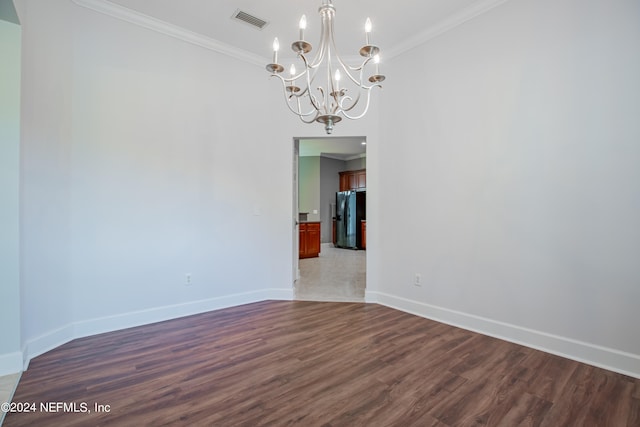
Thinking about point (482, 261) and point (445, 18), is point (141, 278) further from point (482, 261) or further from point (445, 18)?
point (445, 18)

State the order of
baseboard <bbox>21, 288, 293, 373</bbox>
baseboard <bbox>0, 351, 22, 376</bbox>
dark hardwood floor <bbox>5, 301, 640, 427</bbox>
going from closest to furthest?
dark hardwood floor <bbox>5, 301, 640, 427</bbox>, baseboard <bbox>0, 351, 22, 376</bbox>, baseboard <bbox>21, 288, 293, 373</bbox>

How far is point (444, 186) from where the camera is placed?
320cm

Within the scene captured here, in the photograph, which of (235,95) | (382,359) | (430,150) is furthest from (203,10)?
(382,359)

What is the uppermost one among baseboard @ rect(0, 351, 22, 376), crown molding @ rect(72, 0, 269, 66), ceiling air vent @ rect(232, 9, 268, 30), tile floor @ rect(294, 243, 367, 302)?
ceiling air vent @ rect(232, 9, 268, 30)

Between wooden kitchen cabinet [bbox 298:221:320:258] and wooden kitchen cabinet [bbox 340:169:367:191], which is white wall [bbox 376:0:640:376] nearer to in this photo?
wooden kitchen cabinet [bbox 298:221:320:258]

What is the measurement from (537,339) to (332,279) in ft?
9.73

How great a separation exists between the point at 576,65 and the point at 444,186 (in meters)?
1.39

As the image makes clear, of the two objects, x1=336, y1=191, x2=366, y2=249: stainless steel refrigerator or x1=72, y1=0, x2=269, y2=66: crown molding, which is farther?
x1=336, y1=191, x2=366, y2=249: stainless steel refrigerator

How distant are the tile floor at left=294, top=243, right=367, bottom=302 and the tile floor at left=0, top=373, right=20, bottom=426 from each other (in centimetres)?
261

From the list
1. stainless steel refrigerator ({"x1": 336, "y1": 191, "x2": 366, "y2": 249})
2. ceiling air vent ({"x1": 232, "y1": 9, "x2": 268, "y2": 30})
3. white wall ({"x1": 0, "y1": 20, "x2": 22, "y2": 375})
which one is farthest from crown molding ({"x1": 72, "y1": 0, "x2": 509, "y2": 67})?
stainless steel refrigerator ({"x1": 336, "y1": 191, "x2": 366, "y2": 249})

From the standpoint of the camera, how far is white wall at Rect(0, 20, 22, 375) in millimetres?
2076

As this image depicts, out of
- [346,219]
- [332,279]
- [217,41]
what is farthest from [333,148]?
[217,41]

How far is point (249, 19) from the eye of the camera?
3100 mm

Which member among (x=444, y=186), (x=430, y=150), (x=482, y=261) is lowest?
(x=482, y=261)
